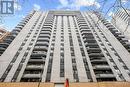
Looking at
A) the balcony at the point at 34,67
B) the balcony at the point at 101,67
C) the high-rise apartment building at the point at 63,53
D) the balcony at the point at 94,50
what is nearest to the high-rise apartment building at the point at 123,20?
the high-rise apartment building at the point at 63,53

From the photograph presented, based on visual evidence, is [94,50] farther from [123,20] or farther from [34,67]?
[123,20]

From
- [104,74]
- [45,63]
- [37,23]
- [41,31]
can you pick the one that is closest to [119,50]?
[104,74]

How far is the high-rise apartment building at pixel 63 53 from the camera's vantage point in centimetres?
3897

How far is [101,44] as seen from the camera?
174 feet

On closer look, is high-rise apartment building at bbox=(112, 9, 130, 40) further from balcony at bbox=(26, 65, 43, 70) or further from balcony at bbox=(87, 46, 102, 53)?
balcony at bbox=(26, 65, 43, 70)

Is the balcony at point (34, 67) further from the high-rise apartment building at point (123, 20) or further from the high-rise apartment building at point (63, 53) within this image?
the high-rise apartment building at point (123, 20)

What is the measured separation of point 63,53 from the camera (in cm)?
4781

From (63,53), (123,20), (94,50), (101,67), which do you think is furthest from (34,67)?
(123,20)

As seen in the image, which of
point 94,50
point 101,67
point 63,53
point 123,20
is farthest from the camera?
point 123,20

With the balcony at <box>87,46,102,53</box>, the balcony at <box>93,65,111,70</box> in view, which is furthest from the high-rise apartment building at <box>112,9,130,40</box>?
the balcony at <box>87,46,102,53</box>

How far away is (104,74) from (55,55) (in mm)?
10525

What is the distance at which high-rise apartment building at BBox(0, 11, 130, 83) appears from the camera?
39.0 m

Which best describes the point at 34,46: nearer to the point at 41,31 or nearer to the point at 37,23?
the point at 41,31

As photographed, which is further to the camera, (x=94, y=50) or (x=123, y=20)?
(x=123, y=20)
